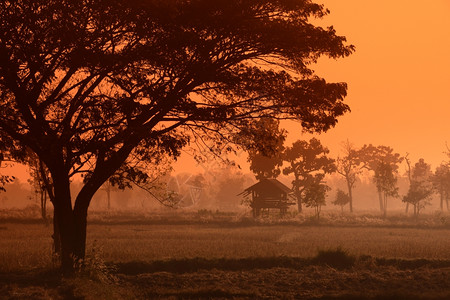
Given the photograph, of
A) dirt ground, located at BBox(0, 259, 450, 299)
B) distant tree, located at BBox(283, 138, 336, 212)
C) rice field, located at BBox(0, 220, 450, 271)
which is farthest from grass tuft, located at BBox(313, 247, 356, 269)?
distant tree, located at BBox(283, 138, 336, 212)

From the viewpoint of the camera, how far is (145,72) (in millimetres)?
19453

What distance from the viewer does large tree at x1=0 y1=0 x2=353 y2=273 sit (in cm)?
1722

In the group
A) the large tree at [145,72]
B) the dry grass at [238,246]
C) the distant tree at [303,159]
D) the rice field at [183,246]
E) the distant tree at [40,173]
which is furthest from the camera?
the distant tree at [303,159]

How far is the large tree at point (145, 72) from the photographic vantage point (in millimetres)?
17219

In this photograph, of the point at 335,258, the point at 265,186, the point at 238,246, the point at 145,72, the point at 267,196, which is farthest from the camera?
the point at 267,196

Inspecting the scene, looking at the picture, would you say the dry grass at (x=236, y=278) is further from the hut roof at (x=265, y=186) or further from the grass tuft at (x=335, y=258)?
the hut roof at (x=265, y=186)

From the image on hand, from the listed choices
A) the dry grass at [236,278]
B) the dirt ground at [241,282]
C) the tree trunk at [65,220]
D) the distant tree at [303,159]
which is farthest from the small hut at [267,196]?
the tree trunk at [65,220]

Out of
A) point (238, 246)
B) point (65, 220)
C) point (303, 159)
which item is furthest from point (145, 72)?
point (303, 159)

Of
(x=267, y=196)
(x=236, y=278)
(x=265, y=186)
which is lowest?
(x=236, y=278)

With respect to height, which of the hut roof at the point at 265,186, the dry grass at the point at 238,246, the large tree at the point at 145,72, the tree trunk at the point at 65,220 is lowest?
the dry grass at the point at 238,246

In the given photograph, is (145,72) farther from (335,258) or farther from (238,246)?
(238,246)

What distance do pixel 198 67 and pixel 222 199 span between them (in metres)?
145

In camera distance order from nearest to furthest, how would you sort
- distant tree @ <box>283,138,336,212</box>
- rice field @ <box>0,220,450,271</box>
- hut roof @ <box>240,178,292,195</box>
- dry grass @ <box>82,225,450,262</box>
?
rice field @ <box>0,220,450,271</box>, dry grass @ <box>82,225,450,262</box>, hut roof @ <box>240,178,292,195</box>, distant tree @ <box>283,138,336,212</box>

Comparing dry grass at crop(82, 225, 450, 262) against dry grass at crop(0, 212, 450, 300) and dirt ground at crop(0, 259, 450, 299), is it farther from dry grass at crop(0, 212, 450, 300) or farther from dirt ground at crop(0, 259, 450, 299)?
dirt ground at crop(0, 259, 450, 299)
